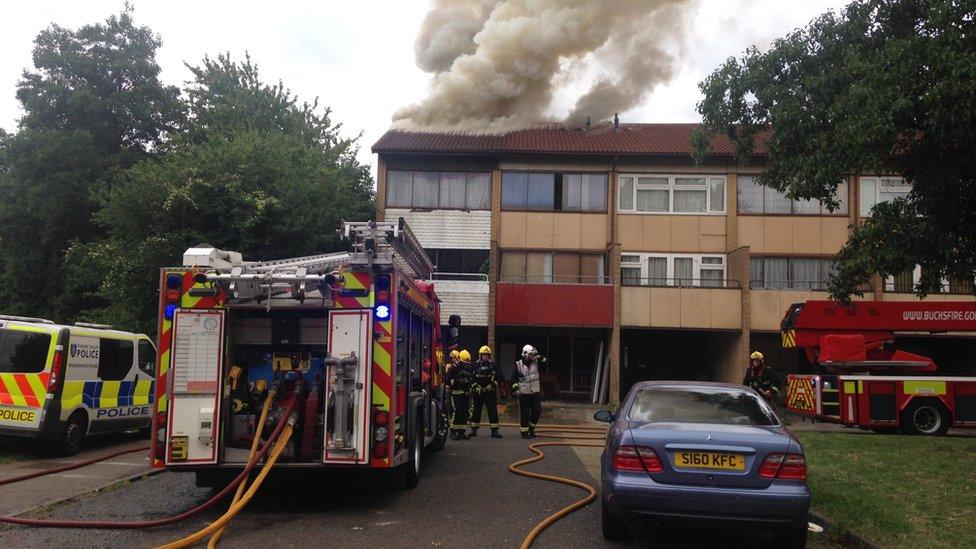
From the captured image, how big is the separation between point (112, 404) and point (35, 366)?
169 centimetres

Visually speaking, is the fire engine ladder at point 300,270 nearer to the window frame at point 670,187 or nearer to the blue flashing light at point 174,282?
the blue flashing light at point 174,282

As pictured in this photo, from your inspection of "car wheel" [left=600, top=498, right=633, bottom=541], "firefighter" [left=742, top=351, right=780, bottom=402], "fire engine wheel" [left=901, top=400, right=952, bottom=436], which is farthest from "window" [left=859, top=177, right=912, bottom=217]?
"car wheel" [left=600, top=498, right=633, bottom=541]

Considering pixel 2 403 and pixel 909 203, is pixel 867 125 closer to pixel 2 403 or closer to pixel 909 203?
pixel 909 203

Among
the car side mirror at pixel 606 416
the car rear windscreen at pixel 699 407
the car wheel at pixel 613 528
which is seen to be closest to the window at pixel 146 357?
the car side mirror at pixel 606 416

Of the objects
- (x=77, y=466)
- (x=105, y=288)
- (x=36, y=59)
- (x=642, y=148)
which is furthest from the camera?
(x=36, y=59)

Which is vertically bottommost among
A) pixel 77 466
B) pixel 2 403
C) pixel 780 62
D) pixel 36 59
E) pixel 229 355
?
pixel 77 466

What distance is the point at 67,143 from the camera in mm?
31047

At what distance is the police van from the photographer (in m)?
11.1

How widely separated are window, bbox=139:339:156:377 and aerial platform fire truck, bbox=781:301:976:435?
41.3ft

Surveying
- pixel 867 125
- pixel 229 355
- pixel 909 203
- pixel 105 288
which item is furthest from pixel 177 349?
pixel 105 288

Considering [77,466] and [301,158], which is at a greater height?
[301,158]

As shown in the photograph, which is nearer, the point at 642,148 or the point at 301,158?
the point at 301,158

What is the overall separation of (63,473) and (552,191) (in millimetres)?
18268

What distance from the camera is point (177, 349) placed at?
7469mm
